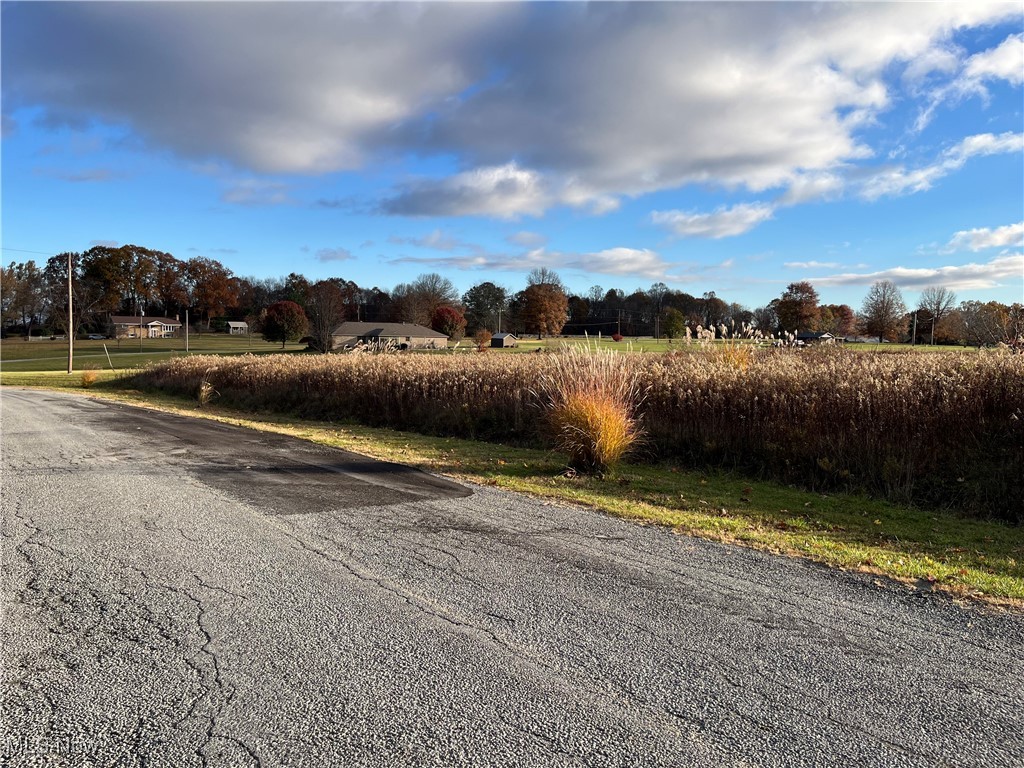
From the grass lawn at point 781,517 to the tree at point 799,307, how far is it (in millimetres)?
88498

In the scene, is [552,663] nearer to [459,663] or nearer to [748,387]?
[459,663]

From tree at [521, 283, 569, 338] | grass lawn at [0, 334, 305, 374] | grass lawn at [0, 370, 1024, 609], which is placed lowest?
grass lawn at [0, 334, 305, 374]

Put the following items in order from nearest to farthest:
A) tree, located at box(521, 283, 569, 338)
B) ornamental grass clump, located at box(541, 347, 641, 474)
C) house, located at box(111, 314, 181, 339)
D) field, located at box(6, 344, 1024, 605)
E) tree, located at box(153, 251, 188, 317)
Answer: field, located at box(6, 344, 1024, 605)
ornamental grass clump, located at box(541, 347, 641, 474)
house, located at box(111, 314, 181, 339)
tree, located at box(521, 283, 569, 338)
tree, located at box(153, 251, 188, 317)

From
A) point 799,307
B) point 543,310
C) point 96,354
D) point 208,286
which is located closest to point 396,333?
point 96,354

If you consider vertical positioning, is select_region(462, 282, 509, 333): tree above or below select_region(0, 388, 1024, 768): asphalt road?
above

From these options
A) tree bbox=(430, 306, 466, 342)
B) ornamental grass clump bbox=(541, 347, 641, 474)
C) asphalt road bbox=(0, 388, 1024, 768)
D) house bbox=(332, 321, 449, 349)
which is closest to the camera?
asphalt road bbox=(0, 388, 1024, 768)

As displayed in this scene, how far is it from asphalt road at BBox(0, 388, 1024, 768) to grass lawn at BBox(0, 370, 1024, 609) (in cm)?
50

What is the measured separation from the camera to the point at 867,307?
83688 millimetres

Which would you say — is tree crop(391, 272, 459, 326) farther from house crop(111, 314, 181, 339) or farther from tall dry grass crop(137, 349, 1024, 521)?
tall dry grass crop(137, 349, 1024, 521)

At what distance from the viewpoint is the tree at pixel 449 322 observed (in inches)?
3263

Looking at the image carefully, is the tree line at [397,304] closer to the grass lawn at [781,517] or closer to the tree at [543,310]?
the tree at [543,310]

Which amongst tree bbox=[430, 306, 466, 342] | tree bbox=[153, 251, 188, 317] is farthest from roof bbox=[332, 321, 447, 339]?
tree bbox=[153, 251, 188, 317]

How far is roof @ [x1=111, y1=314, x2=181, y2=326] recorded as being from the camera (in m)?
95.1

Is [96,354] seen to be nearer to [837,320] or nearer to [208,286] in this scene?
[208,286]
